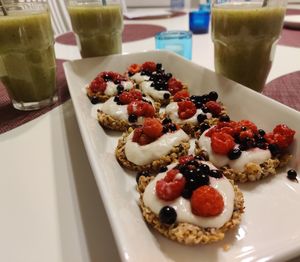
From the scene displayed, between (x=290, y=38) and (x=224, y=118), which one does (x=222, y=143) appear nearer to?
(x=224, y=118)

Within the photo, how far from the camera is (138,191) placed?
77cm

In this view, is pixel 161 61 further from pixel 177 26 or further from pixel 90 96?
pixel 177 26

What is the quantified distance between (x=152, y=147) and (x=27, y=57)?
2.35ft

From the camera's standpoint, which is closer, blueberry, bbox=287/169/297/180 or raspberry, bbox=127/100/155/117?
blueberry, bbox=287/169/297/180

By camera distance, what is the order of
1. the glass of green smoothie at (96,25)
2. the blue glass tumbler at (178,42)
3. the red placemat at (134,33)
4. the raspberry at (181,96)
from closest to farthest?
1. the raspberry at (181,96)
2. the glass of green smoothie at (96,25)
3. the blue glass tumbler at (178,42)
4. the red placemat at (134,33)

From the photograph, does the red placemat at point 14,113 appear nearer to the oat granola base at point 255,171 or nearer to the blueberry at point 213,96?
the blueberry at point 213,96

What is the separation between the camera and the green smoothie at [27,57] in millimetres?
1216

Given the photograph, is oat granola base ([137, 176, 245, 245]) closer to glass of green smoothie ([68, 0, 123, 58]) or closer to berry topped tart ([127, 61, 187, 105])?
berry topped tart ([127, 61, 187, 105])

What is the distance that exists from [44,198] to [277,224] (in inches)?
21.4

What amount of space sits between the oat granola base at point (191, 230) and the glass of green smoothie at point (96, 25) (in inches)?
50.0

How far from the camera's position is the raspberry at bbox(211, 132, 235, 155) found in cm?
85

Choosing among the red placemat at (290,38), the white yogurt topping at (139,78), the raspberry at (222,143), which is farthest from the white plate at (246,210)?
the red placemat at (290,38)

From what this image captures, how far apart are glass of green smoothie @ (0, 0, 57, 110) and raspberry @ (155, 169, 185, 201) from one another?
33.9 inches

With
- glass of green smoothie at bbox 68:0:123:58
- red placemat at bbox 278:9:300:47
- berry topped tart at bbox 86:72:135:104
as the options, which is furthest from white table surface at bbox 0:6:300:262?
red placemat at bbox 278:9:300:47
